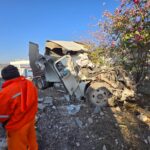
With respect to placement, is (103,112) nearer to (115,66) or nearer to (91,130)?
(91,130)

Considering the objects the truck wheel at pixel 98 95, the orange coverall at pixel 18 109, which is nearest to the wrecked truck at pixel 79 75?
the truck wheel at pixel 98 95

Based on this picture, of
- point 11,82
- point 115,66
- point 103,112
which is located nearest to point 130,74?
point 115,66

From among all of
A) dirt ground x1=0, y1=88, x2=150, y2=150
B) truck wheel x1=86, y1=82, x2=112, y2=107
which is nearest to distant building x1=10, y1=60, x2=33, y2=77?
dirt ground x1=0, y1=88, x2=150, y2=150

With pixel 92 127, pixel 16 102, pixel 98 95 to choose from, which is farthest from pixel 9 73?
pixel 98 95

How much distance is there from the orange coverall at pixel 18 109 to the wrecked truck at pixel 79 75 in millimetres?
4821

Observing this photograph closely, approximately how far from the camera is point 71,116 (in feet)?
25.4

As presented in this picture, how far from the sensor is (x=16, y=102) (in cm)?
393

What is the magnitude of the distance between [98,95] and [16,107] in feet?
17.0

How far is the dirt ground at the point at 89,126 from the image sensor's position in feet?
21.2

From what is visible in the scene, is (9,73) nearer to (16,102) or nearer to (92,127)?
(16,102)

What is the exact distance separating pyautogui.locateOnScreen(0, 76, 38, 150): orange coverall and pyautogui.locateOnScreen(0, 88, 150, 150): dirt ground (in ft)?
7.24

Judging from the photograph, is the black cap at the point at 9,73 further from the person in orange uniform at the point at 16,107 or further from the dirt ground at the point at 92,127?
the dirt ground at the point at 92,127

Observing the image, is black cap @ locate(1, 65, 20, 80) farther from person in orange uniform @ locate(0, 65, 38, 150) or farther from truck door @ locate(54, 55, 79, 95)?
truck door @ locate(54, 55, 79, 95)

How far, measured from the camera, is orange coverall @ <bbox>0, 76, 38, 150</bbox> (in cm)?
388
